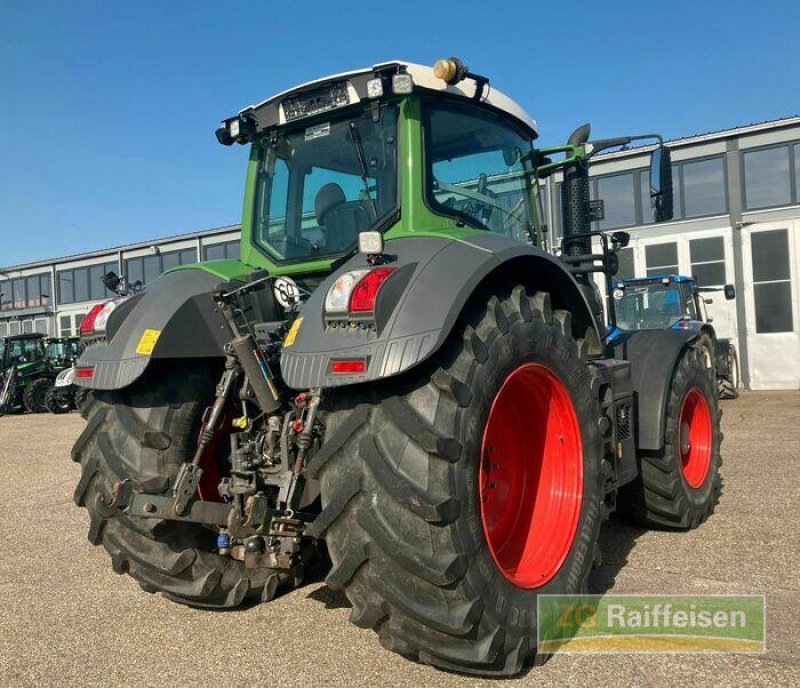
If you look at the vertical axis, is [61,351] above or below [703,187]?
below

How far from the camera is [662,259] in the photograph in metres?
19.1

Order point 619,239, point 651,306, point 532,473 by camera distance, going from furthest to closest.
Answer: point 651,306, point 619,239, point 532,473

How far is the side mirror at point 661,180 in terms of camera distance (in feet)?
13.7

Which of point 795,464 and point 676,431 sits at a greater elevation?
point 676,431

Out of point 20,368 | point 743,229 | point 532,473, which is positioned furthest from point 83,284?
point 532,473

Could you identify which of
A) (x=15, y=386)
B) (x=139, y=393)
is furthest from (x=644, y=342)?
(x=15, y=386)

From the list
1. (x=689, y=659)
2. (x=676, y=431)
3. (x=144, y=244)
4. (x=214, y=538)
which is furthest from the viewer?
(x=144, y=244)

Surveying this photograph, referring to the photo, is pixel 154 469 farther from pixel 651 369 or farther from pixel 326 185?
pixel 651 369

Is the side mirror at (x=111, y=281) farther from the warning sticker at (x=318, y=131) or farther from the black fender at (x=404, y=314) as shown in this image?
the black fender at (x=404, y=314)

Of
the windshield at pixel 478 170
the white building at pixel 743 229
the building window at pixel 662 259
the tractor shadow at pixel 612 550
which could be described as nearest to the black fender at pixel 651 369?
the tractor shadow at pixel 612 550

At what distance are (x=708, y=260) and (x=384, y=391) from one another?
18.0 meters

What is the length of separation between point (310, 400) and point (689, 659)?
5.77 feet

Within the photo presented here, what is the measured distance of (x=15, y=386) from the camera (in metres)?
20.3

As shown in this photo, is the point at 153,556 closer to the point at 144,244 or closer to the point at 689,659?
the point at 689,659
